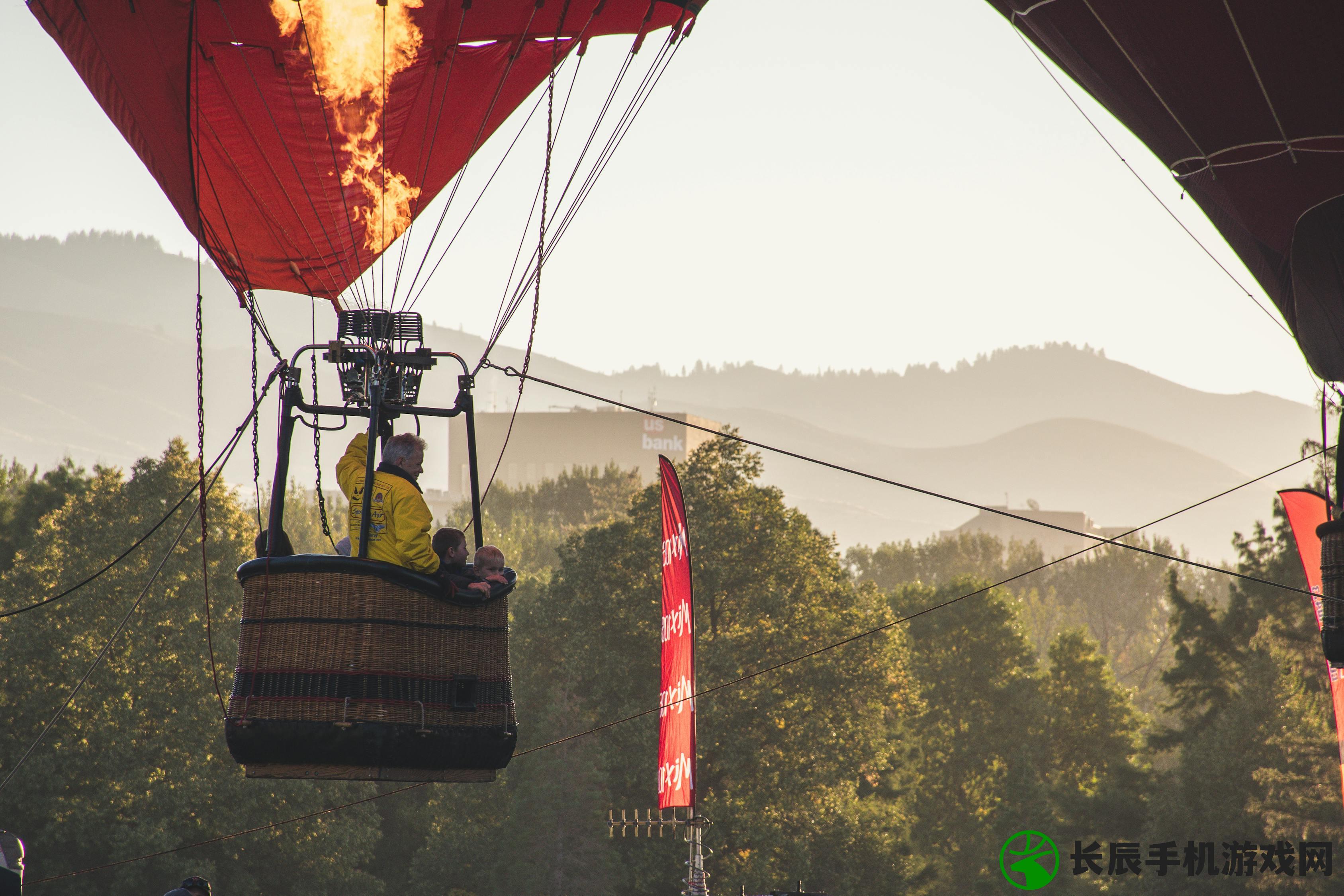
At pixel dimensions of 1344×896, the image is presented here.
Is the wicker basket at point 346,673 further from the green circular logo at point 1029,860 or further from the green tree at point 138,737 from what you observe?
the green circular logo at point 1029,860

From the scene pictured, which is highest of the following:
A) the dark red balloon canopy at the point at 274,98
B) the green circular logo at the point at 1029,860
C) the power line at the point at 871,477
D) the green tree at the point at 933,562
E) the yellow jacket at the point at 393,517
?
the green tree at the point at 933,562

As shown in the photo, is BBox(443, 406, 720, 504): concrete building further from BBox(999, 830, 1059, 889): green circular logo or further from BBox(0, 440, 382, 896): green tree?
BBox(0, 440, 382, 896): green tree

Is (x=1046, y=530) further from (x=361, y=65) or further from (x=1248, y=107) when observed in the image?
(x=361, y=65)

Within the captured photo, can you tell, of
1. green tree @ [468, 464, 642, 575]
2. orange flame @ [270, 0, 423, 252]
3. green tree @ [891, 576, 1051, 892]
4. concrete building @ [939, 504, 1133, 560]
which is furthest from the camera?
concrete building @ [939, 504, 1133, 560]

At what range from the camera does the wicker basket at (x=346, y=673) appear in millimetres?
6898

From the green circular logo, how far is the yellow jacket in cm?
3221

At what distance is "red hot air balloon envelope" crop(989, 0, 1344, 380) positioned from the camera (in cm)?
1074

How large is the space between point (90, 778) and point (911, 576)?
6120 centimetres

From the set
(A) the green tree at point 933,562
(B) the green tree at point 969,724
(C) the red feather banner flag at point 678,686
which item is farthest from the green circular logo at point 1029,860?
(A) the green tree at point 933,562

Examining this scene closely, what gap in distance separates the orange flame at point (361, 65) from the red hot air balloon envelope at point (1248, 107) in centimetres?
520

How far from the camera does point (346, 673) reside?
22.7 feet

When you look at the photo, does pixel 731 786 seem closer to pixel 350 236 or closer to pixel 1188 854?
pixel 1188 854

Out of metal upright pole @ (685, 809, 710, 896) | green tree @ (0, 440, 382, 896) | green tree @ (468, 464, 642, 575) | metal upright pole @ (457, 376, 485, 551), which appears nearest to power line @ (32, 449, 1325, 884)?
green tree @ (0, 440, 382, 896)

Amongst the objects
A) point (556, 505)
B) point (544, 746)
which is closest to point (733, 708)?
point (544, 746)
